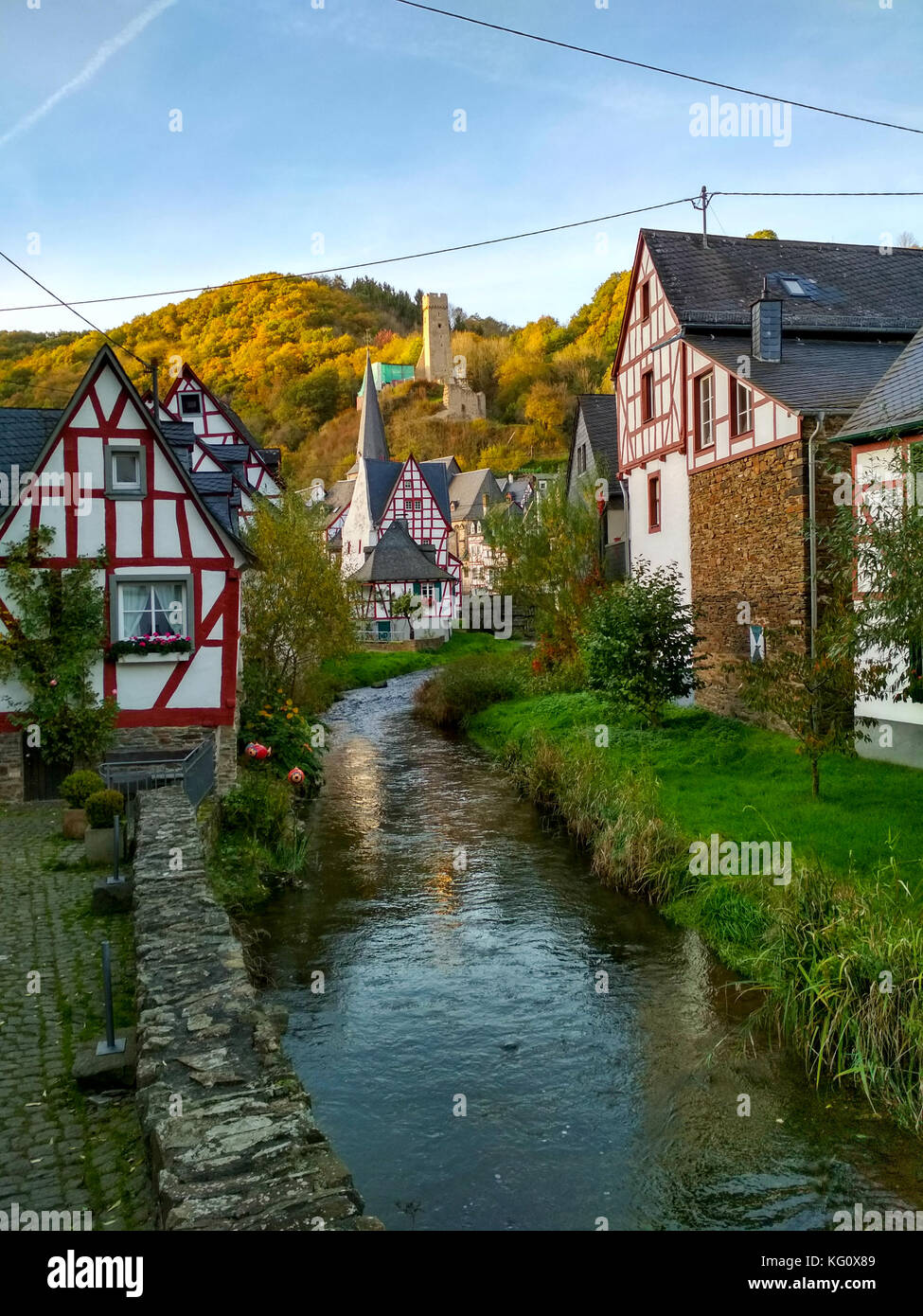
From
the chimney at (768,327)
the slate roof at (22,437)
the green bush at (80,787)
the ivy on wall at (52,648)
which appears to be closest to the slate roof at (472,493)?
the chimney at (768,327)

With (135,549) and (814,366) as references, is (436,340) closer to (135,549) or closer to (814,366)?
(814,366)

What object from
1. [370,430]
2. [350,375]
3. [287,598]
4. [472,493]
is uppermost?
[350,375]

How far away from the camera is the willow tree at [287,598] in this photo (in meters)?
20.9

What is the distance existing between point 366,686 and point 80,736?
20675 mm

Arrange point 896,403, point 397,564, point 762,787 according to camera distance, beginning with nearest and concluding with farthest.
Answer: point 896,403, point 762,787, point 397,564

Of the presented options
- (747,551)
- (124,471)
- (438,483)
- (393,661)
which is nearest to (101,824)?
(124,471)

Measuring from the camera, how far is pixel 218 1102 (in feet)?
16.4

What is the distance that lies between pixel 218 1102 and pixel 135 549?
39.9 feet

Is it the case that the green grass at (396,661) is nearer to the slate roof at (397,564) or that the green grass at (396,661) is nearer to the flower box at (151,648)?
the slate roof at (397,564)

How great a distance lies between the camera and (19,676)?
50.2 feet

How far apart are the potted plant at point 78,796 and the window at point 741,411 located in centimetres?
1294

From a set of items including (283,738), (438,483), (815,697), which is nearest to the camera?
(815,697)

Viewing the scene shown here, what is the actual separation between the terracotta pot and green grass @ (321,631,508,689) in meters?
18.3
